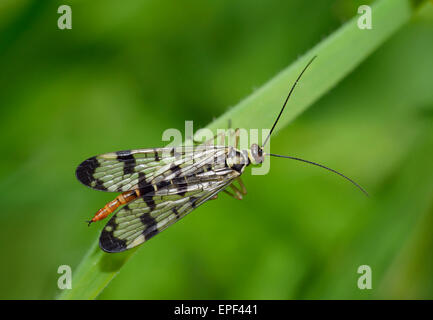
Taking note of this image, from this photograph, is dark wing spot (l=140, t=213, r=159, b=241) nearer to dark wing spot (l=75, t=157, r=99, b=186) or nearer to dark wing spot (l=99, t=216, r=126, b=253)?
dark wing spot (l=99, t=216, r=126, b=253)

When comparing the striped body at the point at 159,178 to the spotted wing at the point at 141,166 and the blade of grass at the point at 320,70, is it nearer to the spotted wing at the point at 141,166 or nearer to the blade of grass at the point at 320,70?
the spotted wing at the point at 141,166

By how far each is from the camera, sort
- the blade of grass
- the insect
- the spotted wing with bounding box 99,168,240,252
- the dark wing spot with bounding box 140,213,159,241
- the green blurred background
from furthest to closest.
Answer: the green blurred background
the insect
the dark wing spot with bounding box 140,213,159,241
the spotted wing with bounding box 99,168,240,252
the blade of grass

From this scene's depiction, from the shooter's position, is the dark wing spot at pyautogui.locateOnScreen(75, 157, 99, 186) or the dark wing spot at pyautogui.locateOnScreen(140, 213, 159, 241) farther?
the dark wing spot at pyautogui.locateOnScreen(75, 157, 99, 186)

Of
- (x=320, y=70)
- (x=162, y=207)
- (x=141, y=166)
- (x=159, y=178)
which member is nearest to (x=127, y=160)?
(x=141, y=166)

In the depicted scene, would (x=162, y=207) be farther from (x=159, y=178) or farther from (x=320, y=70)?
(x=320, y=70)

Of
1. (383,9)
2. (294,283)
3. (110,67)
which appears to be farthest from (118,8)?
(294,283)

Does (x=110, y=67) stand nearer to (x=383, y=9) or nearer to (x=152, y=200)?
(x=152, y=200)

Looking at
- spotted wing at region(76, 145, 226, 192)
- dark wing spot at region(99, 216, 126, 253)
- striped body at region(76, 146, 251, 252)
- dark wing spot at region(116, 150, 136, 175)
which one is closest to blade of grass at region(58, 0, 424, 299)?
dark wing spot at region(99, 216, 126, 253)

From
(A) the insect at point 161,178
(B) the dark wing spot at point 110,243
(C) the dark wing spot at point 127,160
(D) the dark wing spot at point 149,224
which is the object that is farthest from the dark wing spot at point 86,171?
(B) the dark wing spot at point 110,243
